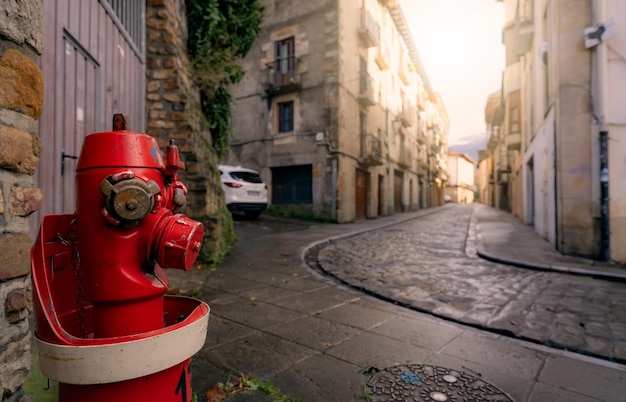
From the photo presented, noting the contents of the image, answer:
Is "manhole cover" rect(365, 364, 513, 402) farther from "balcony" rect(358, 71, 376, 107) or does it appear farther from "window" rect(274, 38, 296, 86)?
"balcony" rect(358, 71, 376, 107)

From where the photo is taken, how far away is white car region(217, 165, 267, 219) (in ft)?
37.4

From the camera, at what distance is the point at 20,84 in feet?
4.25

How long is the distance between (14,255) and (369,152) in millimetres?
17171

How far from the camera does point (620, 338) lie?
2.84 m

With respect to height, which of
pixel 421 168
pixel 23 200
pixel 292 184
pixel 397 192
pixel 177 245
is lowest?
pixel 177 245

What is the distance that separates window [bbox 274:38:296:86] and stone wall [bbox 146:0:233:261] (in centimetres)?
1083

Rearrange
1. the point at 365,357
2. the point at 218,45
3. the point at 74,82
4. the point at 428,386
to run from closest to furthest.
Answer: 1. the point at 428,386
2. the point at 365,357
3. the point at 74,82
4. the point at 218,45

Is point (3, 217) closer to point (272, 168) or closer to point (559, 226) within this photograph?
point (559, 226)

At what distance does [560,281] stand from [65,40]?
6.42 metres

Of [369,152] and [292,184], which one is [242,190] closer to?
[292,184]

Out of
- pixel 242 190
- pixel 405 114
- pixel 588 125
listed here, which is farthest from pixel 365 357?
pixel 405 114

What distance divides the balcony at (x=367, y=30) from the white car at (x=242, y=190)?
978cm

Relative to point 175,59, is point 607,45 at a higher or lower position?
higher

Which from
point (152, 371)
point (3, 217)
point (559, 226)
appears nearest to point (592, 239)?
point (559, 226)
